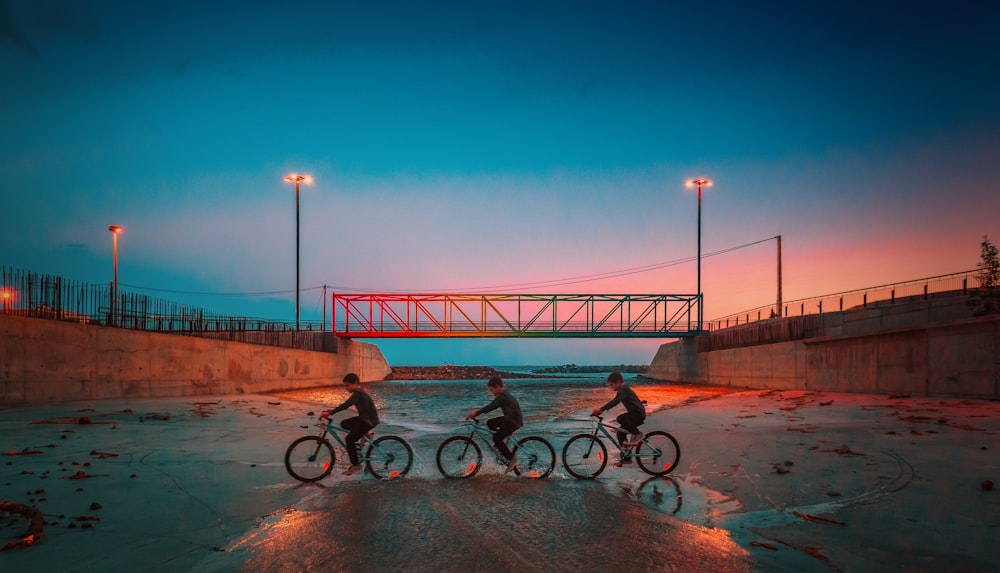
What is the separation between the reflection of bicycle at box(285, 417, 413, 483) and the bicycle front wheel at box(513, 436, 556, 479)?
2034 mm

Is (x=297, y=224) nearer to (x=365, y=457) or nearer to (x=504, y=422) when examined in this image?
(x=365, y=457)

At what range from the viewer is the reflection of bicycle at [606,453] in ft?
36.2

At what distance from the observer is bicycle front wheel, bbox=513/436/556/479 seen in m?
11.2

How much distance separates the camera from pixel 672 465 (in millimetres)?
11445

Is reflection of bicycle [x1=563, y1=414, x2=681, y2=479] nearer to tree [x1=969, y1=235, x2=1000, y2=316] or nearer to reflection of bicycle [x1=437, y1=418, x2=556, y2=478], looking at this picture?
reflection of bicycle [x1=437, y1=418, x2=556, y2=478]

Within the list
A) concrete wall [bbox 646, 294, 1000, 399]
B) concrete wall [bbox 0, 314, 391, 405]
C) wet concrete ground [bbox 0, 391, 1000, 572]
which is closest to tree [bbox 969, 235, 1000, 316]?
concrete wall [bbox 646, 294, 1000, 399]

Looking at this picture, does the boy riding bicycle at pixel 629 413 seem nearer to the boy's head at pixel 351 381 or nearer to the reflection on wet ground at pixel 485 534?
the reflection on wet ground at pixel 485 534

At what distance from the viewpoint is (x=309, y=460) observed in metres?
11.0

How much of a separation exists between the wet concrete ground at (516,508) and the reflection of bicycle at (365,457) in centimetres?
36

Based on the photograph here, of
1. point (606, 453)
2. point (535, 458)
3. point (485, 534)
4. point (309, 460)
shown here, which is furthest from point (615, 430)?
point (309, 460)

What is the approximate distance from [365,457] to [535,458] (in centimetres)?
313

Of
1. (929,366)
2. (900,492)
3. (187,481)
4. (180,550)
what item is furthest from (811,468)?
(929,366)

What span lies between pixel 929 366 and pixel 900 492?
1513 cm

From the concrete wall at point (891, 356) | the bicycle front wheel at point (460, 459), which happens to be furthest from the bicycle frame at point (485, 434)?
the concrete wall at point (891, 356)
